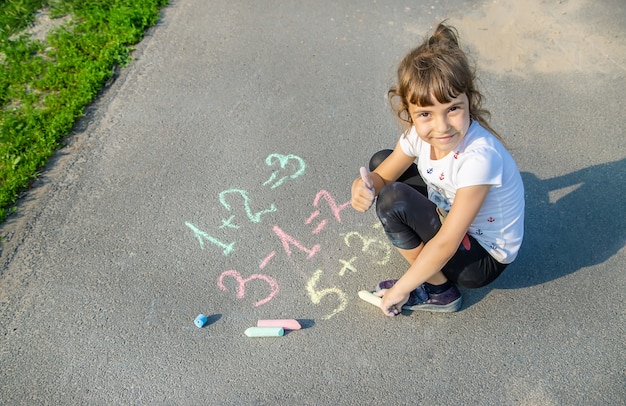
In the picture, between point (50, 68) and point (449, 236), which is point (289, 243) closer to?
point (449, 236)

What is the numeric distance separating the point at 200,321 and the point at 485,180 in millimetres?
1603

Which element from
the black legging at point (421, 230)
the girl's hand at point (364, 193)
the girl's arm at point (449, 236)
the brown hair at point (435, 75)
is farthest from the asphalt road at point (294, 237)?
the brown hair at point (435, 75)

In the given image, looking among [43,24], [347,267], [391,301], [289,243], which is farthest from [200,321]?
[43,24]

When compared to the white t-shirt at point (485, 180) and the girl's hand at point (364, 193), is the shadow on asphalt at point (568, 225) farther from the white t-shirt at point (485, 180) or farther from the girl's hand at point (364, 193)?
the girl's hand at point (364, 193)

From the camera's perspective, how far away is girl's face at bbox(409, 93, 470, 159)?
219 centimetres

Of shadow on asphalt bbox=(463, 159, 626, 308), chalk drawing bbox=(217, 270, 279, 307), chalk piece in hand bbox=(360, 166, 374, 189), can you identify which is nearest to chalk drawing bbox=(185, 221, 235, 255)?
chalk drawing bbox=(217, 270, 279, 307)

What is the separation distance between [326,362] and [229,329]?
547mm

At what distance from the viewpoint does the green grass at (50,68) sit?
3.73m

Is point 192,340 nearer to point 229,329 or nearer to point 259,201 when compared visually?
point 229,329

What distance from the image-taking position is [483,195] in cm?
Answer: 224

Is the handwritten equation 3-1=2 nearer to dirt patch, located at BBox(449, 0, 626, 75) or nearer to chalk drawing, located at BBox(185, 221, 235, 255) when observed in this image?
chalk drawing, located at BBox(185, 221, 235, 255)

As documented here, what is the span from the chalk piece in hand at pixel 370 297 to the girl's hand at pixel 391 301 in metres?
0.02

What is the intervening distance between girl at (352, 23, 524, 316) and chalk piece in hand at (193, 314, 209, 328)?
930mm

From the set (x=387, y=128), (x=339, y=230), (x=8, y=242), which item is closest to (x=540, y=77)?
(x=387, y=128)
